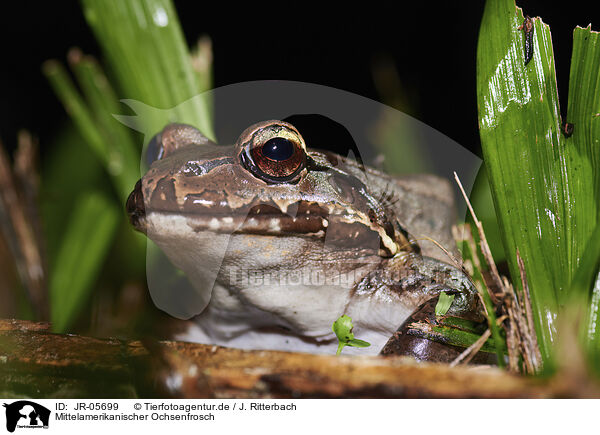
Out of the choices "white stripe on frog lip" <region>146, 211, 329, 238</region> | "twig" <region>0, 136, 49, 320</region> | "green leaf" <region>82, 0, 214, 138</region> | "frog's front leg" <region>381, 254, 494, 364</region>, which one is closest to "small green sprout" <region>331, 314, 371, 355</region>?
"frog's front leg" <region>381, 254, 494, 364</region>

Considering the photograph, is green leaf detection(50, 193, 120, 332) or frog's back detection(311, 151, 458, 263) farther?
green leaf detection(50, 193, 120, 332)

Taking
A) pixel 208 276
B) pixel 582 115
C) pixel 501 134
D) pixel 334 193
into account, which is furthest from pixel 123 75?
pixel 582 115

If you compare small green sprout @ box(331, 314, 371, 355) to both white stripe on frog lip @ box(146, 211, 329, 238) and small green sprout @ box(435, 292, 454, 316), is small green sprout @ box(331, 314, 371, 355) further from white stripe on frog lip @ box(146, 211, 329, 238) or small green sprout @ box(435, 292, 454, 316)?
white stripe on frog lip @ box(146, 211, 329, 238)

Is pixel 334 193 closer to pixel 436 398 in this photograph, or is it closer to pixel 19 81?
pixel 436 398

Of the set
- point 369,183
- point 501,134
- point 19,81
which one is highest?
point 19,81

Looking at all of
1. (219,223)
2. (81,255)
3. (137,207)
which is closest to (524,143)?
(219,223)

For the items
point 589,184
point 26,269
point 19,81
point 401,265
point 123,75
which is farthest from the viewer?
point 19,81

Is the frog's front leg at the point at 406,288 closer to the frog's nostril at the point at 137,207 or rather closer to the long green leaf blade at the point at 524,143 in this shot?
the long green leaf blade at the point at 524,143

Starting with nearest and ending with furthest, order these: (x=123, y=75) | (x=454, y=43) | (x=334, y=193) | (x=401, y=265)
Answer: (x=334, y=193) → (x=401, y=265) → (x=123, y=75) → (x=454, y=43)
